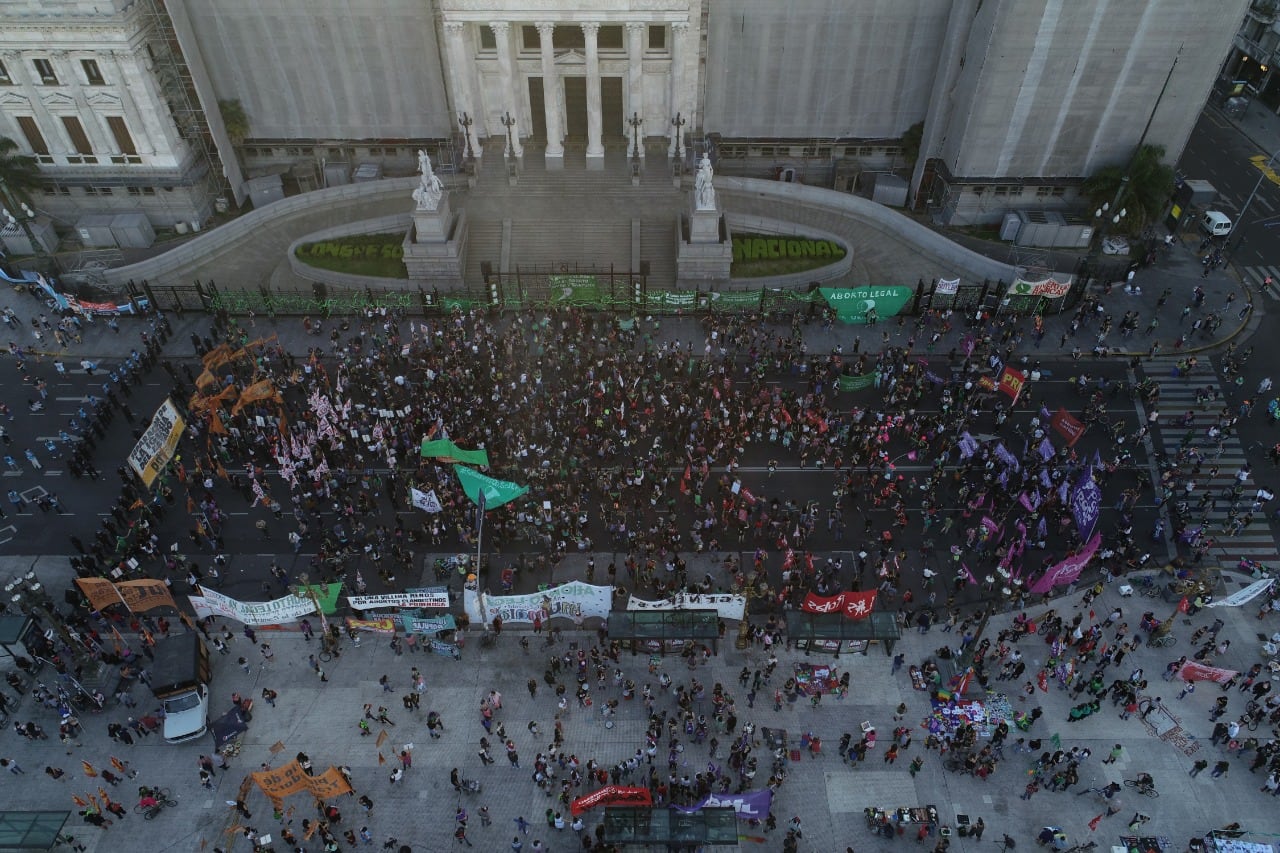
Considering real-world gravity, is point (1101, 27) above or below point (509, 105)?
above

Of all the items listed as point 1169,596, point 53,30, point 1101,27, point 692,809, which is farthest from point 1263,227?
point 53,30

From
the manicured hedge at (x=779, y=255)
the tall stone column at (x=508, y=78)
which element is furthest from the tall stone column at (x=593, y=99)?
the manicured hedge at (x=779, y=255)

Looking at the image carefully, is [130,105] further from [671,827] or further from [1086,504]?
[1086,504]

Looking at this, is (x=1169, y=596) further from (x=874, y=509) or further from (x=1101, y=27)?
(x=1101, y=27)

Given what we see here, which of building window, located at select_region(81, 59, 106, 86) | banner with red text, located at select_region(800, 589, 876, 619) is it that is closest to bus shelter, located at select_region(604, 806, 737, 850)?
banner with red text, located at select_region(800, 589, 876, 619)

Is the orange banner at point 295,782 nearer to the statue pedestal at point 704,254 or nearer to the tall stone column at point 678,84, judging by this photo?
the statue pedestal at point 704,254

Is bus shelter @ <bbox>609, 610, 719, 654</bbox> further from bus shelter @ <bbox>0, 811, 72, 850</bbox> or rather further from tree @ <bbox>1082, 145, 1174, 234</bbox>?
tree @ <bbox>1082, 145, 1174, 234</bbox>
